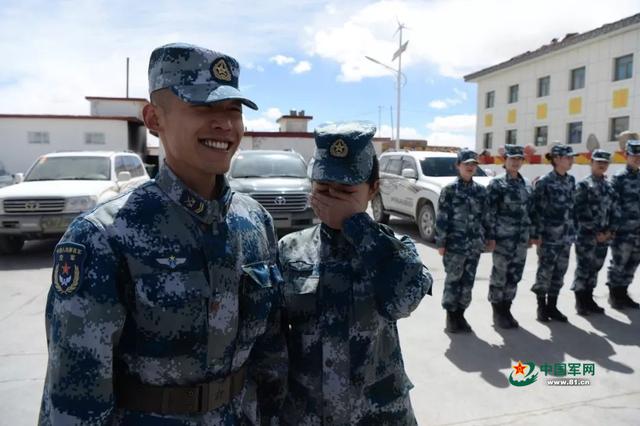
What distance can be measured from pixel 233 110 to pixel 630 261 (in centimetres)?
537

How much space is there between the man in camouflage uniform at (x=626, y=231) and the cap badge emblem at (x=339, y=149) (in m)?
4.75

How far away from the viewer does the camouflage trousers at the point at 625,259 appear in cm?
511

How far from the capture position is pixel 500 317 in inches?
179

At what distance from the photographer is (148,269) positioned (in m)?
1.18

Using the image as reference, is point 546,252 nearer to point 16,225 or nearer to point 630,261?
point 630,261

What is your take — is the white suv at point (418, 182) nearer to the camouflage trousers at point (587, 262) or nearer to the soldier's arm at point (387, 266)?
the camouflage trousers at point (587, 262)

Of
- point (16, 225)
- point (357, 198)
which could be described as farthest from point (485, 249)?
point (16, 225)

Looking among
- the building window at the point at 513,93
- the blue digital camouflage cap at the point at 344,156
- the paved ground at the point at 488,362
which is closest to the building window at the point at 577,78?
the building window at the point at 513,93

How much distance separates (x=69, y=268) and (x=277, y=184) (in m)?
7.09

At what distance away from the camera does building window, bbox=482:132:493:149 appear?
31098mm

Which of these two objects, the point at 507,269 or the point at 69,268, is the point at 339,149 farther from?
the point at 507,269

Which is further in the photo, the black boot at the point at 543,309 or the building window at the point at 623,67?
the building window at the point at 623,67

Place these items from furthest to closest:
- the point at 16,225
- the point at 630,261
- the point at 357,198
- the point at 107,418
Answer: the point at 16,225 → the point at 630,261 → the point at 357,198 → the point at 107,418

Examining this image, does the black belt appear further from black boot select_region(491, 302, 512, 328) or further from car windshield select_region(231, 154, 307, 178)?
car windshield select_region(231, 154, 307, 178)
